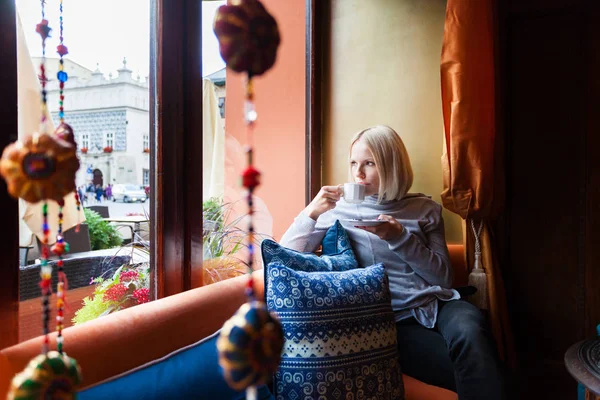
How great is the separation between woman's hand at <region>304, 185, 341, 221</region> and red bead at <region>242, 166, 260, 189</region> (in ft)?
4.48

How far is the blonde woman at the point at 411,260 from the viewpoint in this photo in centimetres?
135

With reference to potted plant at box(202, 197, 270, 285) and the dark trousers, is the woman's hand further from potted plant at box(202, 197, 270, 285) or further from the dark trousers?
the dark trousers

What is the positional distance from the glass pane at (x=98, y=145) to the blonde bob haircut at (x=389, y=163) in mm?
918

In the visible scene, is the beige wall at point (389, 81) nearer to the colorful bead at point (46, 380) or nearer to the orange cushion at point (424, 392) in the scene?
the orange cushion at point (424, 392)

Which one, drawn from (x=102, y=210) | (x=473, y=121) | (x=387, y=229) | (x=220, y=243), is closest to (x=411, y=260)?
(x=387, y=229)

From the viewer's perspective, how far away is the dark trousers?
51.2 inches

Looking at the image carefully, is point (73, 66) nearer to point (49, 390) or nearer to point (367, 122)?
point (49, 390)

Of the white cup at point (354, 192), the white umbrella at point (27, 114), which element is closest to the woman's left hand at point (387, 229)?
the white cup at point (354, 192)

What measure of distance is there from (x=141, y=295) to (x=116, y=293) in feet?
0.25

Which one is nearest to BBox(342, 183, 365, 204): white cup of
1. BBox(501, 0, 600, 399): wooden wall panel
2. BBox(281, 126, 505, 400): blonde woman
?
BBox(281, 126, 505, 400): blonde woman

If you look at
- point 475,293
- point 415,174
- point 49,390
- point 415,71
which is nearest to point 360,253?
point 475,293

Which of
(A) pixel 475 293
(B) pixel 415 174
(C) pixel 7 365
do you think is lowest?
(A) pixel 475 293

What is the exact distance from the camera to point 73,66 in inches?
42.4

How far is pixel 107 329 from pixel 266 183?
4.56ft
